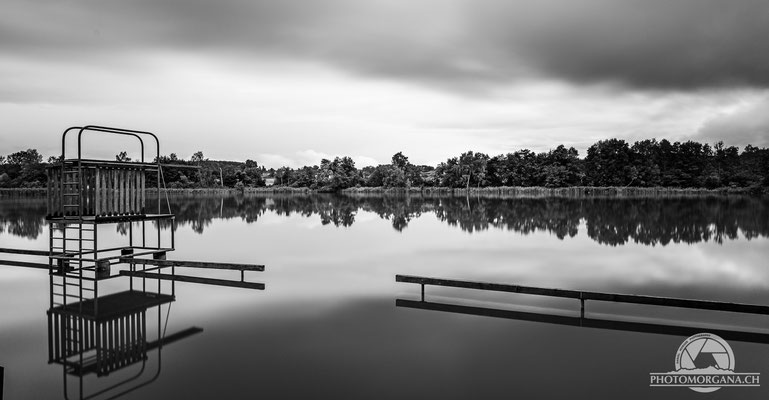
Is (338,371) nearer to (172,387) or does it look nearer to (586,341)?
(172,387)

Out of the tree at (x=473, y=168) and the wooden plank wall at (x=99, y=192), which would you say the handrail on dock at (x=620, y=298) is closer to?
the wooden plank wall at (x=99, y=192)

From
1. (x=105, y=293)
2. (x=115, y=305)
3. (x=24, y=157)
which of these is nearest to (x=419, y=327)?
(x=115, y=305)

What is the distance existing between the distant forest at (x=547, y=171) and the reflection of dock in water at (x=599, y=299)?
8495 cm

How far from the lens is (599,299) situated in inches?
387

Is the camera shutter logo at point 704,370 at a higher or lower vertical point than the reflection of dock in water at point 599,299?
lower

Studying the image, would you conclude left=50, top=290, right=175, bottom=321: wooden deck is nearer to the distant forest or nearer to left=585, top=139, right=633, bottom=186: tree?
the distant forest

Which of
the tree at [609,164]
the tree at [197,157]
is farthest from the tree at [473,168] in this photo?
the tree at [197,157]

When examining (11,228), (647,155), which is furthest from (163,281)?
(647,155)

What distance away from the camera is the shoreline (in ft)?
283

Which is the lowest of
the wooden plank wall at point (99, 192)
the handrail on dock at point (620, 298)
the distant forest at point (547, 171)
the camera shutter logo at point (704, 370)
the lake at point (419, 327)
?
the camera shutter logo at point (704, 370)

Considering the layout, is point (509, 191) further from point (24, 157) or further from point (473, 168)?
point (24, 157)

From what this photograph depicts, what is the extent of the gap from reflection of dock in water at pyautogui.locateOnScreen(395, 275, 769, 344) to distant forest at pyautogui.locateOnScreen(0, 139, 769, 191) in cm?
8495

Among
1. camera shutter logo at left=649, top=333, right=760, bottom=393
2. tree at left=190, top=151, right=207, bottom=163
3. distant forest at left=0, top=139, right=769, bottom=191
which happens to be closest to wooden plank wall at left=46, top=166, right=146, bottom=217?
camera shutter logo at left=649, top=333, right=760, bottom=393

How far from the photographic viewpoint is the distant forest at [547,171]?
95312 mm
